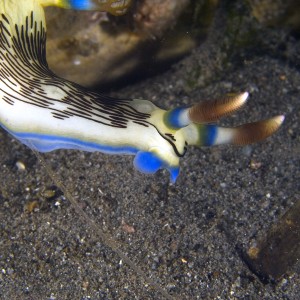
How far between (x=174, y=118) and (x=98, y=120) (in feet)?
1.62

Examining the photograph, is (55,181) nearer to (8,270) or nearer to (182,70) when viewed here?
(8,270)

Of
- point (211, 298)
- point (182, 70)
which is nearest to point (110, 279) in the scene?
point (211, 298)

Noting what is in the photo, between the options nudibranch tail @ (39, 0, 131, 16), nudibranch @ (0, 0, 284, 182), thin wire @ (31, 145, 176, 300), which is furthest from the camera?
nudibranch tail @ (39, 0, 131, 16)

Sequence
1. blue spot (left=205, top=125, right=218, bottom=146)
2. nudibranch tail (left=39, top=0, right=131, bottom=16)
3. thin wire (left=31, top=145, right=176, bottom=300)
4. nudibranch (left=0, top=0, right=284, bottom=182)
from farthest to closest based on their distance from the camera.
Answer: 1. nudibranch tail (left=39, top=0, right=131, bottom=16)
2. thin wire (left=31, top=145, right=176, bottom=300)
3. blue spot (left=205, top=125, right=218, bottom=146)
4. nudibranch (left=0, top=0, right=284, bottom=182)

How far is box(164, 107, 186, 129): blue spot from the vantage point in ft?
8.84

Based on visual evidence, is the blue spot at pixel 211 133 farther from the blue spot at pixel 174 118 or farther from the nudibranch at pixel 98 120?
the blue spot at pixel 174 118

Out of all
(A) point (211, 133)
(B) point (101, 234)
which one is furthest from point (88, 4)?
(B) point (101, 234)

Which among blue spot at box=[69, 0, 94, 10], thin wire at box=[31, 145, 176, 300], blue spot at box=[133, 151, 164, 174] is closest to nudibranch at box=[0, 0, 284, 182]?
blue spot at box=[133, 151, 164, 174]

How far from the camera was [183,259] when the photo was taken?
3.25 meters

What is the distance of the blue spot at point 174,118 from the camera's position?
269cm

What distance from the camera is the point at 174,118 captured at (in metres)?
2.71

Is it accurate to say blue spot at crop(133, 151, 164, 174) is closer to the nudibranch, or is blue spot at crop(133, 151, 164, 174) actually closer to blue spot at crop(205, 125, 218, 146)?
the nudibranch

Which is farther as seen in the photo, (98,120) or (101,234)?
(101,234)

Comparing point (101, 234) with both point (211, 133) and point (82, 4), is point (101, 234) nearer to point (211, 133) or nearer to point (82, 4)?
point (211, 133)
